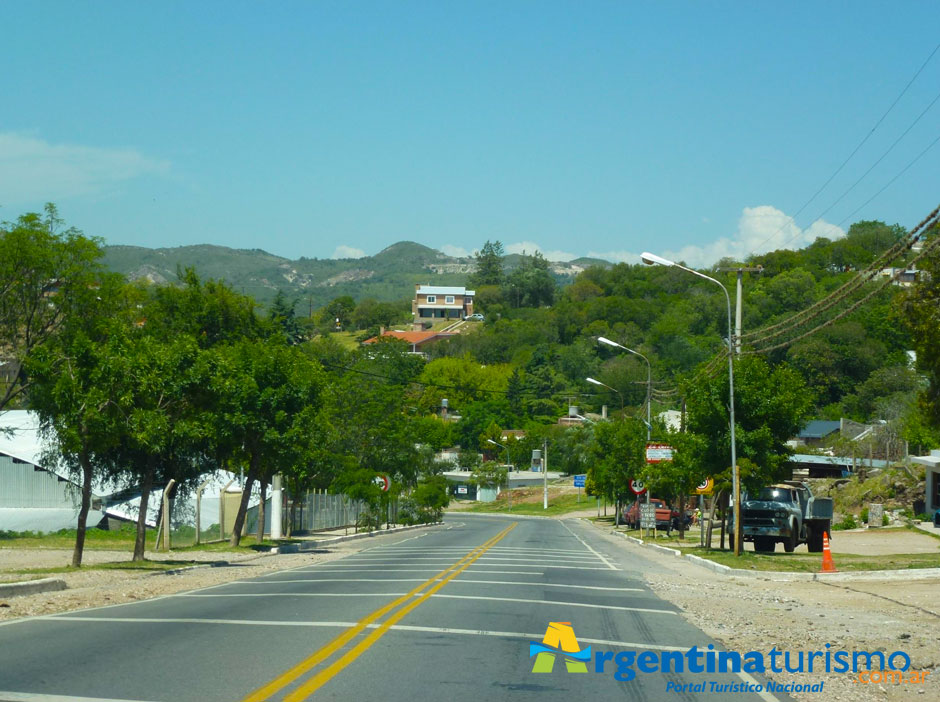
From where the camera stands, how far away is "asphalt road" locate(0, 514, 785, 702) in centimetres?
869

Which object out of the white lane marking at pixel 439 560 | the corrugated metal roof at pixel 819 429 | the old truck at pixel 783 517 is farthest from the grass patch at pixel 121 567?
the corrugated metal roof at pixel 819 429

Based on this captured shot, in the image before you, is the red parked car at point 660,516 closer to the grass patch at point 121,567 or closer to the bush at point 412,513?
the bush at point 412,513

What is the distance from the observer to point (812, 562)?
27125 mm

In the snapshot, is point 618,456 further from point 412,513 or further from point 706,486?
point 706,486

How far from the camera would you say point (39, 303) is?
1459 inches

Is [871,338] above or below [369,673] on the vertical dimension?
above

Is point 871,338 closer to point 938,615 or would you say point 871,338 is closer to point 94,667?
point 938,615

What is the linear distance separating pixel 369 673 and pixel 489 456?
13050 cm

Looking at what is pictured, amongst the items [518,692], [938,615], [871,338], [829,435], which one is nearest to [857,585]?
[938,615]

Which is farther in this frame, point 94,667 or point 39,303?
point 39,303

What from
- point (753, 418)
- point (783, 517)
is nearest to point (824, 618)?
point (753, 418)

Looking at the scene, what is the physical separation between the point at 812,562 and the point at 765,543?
20.9ft

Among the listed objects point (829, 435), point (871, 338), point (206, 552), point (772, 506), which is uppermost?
point (871, 338)

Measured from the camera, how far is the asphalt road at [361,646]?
28.5 feet
